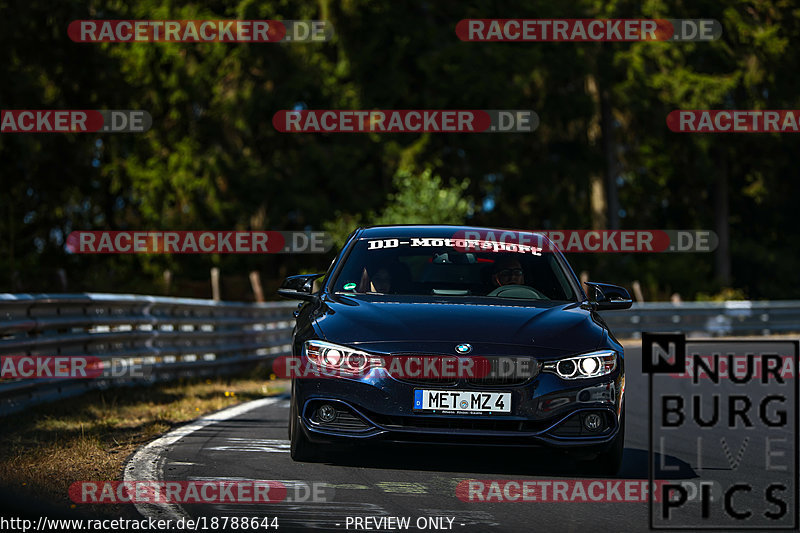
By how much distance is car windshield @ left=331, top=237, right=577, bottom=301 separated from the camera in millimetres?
8555

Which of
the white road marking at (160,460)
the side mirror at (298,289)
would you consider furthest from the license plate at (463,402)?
the side mirror at (298,289)

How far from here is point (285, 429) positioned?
33.3ft

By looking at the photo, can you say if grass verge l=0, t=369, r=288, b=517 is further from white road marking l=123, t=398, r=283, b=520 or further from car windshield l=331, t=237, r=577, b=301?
car windshield l=331, t=237, r=577, b=301

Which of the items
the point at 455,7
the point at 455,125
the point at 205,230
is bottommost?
the point at 205,230

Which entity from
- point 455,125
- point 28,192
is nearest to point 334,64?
point 455,125

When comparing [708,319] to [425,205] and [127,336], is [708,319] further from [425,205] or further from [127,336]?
[127,336]

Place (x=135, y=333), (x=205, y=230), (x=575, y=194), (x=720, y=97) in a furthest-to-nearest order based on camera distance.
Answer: (x=575, y=194) → (x=720, y=97) → (x=205, y=230) → (x=135, y=333)

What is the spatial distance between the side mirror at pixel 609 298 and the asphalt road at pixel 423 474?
3.48ft

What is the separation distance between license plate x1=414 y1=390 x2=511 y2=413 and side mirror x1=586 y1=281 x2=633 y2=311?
1664 millimetres

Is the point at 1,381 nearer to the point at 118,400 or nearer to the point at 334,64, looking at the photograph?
the point at 118,400

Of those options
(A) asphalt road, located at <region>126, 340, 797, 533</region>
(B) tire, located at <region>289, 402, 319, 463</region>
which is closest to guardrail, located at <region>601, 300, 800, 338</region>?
(A) asphalt road, located at <region>126, 340, 797, 533</region>

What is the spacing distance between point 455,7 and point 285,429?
4066 cm

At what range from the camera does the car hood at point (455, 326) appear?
23.8ft

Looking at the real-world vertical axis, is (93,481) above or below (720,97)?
below
